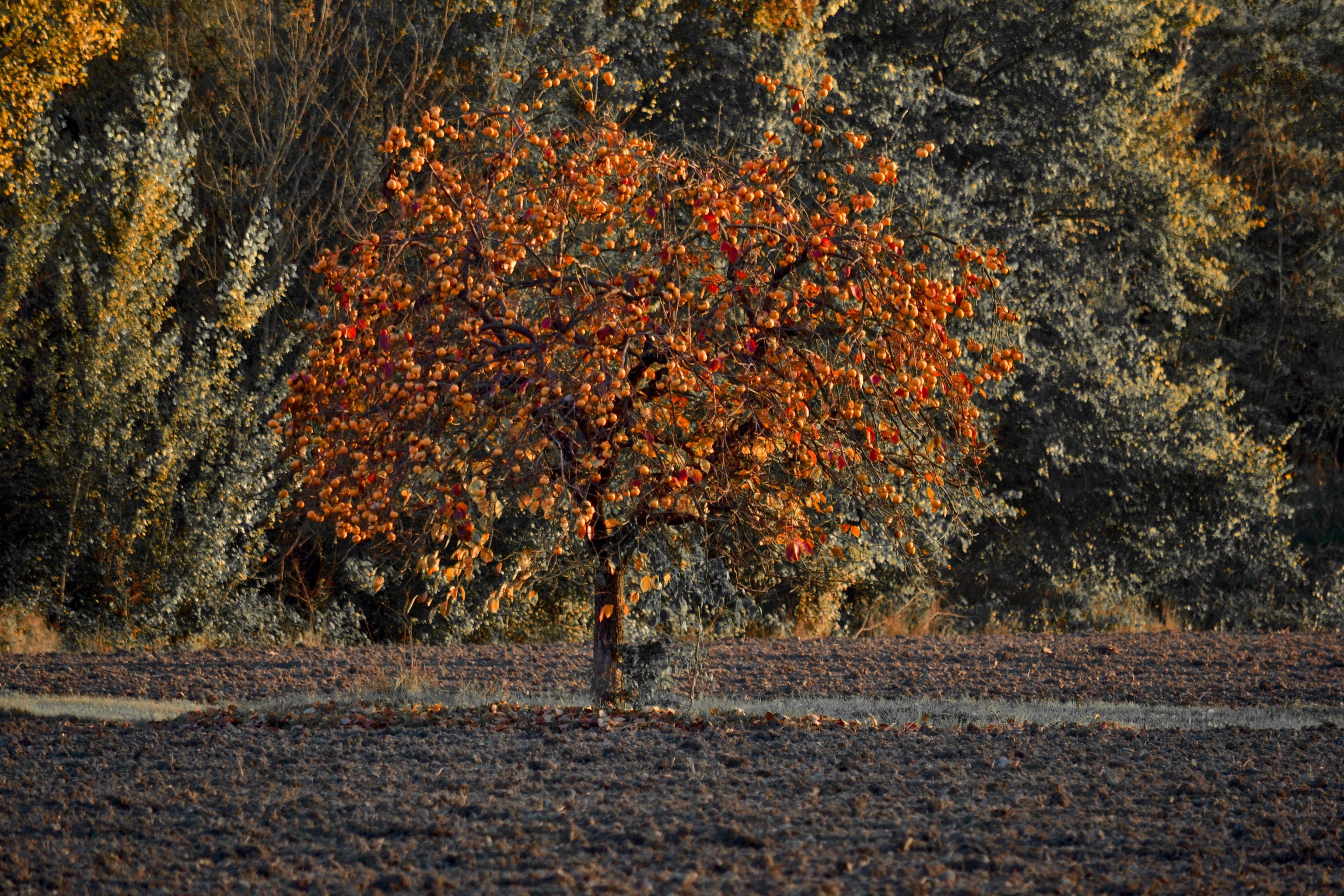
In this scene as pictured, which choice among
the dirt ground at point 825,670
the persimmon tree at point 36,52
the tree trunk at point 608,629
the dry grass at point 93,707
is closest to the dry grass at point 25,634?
the dirt ground at point 825,670

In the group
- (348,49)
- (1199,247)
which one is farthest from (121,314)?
(1199,247)

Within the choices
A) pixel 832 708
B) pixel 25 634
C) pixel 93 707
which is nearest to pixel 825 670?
pixel 832 708

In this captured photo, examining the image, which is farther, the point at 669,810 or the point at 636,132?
the point at 636,132

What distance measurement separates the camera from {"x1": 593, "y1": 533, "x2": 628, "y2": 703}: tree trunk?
21.6ft

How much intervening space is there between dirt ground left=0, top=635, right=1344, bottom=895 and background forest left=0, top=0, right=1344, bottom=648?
2.43 metres

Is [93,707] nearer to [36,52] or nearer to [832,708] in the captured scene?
[832,708]

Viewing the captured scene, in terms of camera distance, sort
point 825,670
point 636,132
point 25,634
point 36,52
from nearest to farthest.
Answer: point 825,670 → point 636,132 → point 25,634 → point 36,52

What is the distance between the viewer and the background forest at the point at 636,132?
10.7m

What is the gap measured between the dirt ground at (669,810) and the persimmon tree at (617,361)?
0.84 metres

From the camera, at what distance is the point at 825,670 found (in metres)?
8.77

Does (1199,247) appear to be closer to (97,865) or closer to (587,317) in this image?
(587,317)

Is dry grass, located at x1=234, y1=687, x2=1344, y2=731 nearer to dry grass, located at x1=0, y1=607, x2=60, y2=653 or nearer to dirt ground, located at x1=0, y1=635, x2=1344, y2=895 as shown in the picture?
dirt ground, located at x1=0, y1=635, x2=1344, y2=895

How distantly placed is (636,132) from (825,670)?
4411 mm

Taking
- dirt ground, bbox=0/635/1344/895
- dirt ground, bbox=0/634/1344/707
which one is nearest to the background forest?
dirt ground, bbox=0/634/1344/707
